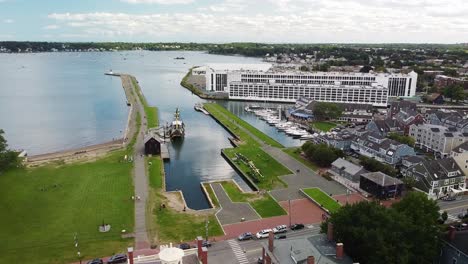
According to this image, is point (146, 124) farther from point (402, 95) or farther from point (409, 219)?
point (402, 95)

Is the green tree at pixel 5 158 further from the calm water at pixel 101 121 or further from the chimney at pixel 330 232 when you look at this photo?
the chimney at pixel 330 232

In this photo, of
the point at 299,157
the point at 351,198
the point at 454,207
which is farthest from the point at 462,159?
the point at 299,157

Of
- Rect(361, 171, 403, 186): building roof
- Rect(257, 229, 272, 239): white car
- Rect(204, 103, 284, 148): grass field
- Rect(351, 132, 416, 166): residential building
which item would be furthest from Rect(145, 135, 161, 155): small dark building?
Rect(361, 171, 403, 186): building roof

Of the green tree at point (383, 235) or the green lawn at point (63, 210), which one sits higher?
the green tree at point (383, 235)

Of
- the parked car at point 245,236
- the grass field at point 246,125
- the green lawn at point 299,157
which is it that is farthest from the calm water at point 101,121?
the parked car at point 245,236

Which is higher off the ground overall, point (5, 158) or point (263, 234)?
point (5, 158)

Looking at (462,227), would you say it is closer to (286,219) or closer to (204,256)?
(286,219)

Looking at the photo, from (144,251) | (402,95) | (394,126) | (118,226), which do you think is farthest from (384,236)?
(402,95)
